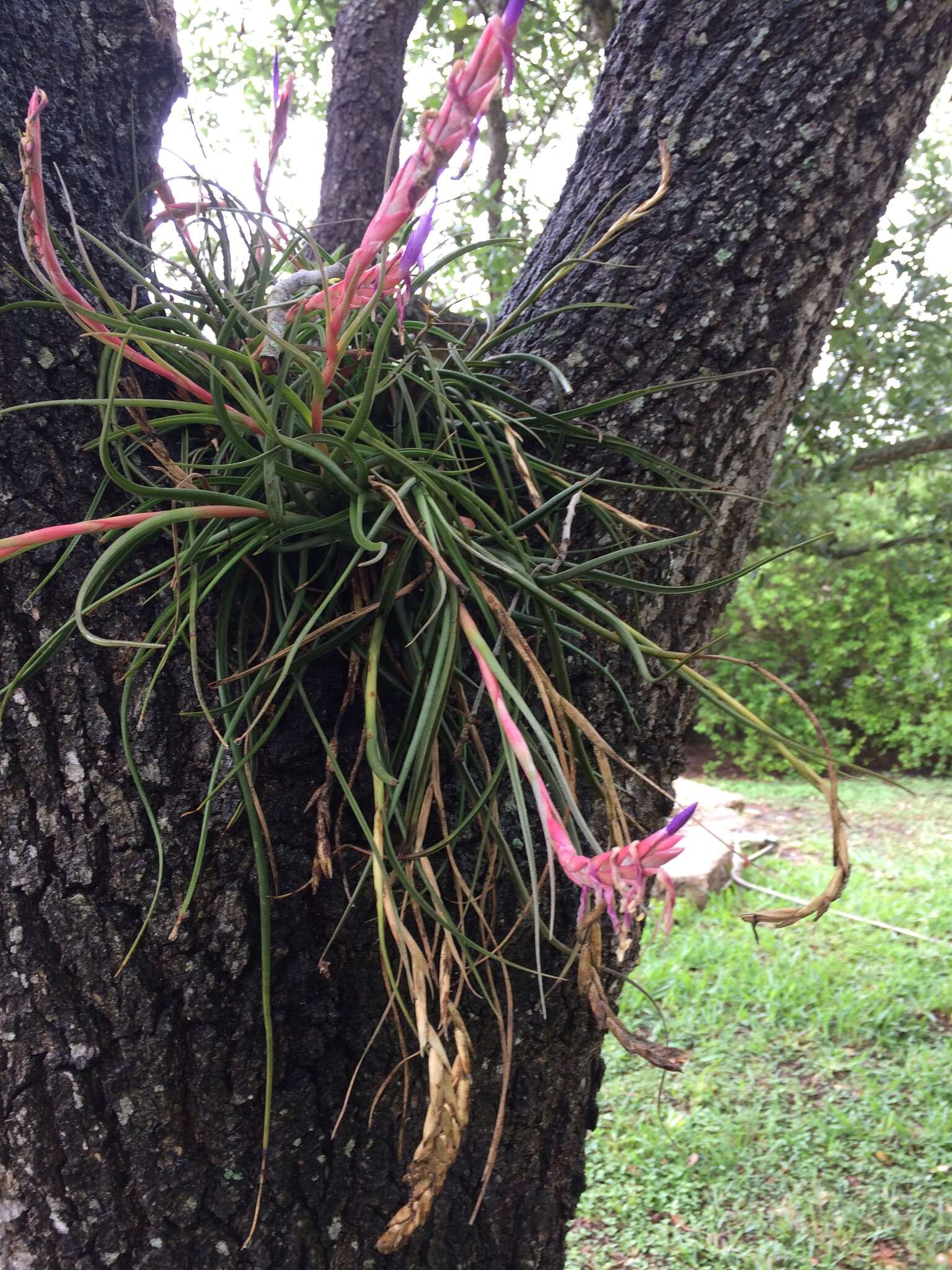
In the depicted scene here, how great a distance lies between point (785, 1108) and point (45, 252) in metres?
2.71

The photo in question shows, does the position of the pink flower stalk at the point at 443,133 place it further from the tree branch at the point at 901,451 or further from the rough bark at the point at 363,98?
the tree branch at the point at 901,451

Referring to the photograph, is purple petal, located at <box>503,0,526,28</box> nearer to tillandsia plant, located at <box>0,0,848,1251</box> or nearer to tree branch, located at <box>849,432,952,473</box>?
tillandsia plant, located at <box>0,0,848,1251</box>

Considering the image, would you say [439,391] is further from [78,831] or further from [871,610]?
[871,610]

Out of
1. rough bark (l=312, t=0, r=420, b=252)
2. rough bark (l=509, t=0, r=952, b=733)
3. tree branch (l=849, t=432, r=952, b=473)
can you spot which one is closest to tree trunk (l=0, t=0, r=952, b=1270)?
rough bark (l=509, t=0, r=952, b=733)

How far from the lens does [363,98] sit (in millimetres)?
1822

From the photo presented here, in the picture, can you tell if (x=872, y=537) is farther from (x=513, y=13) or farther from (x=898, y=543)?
(x=513, y=13)

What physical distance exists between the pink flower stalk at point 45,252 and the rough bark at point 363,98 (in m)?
1.30

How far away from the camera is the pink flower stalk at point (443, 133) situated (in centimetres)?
42

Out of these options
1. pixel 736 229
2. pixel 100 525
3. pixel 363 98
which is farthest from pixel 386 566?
pixel 363 98

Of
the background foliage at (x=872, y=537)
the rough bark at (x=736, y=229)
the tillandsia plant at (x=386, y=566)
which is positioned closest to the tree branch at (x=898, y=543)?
the background foliage at (x=872, y=537)

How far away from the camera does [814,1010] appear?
2.93m

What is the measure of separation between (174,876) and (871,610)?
23.4 ft

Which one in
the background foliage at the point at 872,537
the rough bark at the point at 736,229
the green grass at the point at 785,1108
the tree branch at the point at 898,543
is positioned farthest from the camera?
the tree branch at the point at 898,543

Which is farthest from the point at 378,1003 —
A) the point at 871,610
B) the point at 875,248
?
the point at 871,610
